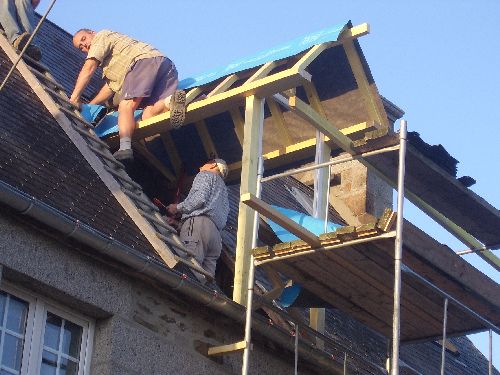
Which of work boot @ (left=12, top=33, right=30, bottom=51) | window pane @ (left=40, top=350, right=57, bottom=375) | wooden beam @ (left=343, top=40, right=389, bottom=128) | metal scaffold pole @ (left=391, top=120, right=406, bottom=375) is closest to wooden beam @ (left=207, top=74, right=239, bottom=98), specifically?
wooden beam @ (left=343, top=40, right=389, bottom=128)

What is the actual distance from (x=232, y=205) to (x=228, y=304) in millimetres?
3794

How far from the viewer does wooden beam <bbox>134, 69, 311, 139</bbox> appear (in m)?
11.9

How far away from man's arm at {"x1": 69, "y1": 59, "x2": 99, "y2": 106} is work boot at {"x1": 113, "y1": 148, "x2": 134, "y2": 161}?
670 mm

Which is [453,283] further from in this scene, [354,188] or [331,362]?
[354,188]

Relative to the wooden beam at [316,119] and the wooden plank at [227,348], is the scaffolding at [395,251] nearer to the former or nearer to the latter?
the wooden plank at [227,348]

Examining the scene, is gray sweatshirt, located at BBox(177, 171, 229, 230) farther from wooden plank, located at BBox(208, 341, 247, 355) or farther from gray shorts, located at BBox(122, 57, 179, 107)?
wooden plank, located at BBox(208, 341, 247, 355)

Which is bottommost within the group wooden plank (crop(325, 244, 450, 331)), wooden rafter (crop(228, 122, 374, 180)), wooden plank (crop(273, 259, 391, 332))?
wooden plank (crop(325, 244, 450, 331))

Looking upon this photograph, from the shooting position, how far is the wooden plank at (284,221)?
1027 cm

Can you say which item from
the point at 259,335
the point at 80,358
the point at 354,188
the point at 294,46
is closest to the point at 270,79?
the point at 294,46

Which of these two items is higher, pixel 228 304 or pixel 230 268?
pixel 230 268

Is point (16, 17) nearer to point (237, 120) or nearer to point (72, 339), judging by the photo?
point (237, 120)

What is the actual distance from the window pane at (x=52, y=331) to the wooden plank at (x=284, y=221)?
66.8 inches

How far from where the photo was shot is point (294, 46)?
40.6 feet

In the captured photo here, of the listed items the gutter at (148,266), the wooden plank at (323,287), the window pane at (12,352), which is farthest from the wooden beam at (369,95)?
the window pane at (12,352)
